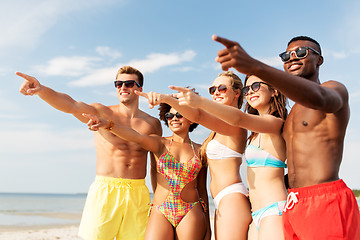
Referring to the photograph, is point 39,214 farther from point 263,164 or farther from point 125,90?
point 263,164

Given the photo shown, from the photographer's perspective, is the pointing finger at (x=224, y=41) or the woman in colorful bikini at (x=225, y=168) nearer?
the pointing finger at (x=224, y=41)

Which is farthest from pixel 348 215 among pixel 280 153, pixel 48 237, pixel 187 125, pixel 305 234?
pixel 48 237

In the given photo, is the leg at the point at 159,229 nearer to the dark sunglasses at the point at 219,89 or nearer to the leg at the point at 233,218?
the leg at the point at 233,218

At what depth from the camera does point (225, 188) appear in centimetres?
433

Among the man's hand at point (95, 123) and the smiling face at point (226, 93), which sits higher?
the smiling face at point (226, 93)

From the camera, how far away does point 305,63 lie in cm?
352

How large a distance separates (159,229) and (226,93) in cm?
203

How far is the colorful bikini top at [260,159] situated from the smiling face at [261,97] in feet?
1.80

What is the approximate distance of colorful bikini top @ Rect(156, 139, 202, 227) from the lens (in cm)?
503

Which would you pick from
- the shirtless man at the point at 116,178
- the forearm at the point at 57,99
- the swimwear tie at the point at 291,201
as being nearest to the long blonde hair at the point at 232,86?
the shirtless man at the point at 116,178

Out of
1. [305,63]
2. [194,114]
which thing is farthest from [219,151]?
[305,63]

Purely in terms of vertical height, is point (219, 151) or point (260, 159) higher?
point (219, 151)

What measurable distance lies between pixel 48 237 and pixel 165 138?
34.1 feet

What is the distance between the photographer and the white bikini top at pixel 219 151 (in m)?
4.41
